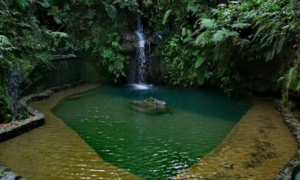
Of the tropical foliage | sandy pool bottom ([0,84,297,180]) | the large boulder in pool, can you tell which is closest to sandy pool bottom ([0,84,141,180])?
sandy pool bottom ([0,84,297,180])

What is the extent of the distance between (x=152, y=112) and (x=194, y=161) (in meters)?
2.93

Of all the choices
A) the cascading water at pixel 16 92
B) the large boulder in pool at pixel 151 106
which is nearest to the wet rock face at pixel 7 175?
the cascading water at pixel 16 92

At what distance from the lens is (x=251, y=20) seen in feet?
25.5

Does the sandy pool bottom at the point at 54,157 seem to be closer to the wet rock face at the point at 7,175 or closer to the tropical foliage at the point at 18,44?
the wet rock face at the point at 7,175

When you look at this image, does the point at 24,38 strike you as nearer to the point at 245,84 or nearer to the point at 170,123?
the point at 170,123

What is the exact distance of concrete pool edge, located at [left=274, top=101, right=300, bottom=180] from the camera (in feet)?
11.1

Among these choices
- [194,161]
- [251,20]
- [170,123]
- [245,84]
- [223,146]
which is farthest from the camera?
[245,84]

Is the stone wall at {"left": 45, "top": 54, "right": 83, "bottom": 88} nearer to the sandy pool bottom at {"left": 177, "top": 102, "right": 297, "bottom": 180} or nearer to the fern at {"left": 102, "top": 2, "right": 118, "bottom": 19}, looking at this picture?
the fern at {"left": 102, "top": 2, "right": 118, "bottom": 19}

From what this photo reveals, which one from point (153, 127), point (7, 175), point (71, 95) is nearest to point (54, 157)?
point (7, 175)

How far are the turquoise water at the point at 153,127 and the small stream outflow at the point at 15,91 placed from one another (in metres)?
0.97

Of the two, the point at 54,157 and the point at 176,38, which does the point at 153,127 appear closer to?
the point at 54,157

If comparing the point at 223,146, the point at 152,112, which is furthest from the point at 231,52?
the point at 223,146

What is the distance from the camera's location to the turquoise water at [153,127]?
4168 millimetres

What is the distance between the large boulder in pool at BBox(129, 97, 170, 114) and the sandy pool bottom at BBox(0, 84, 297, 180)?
215cm
